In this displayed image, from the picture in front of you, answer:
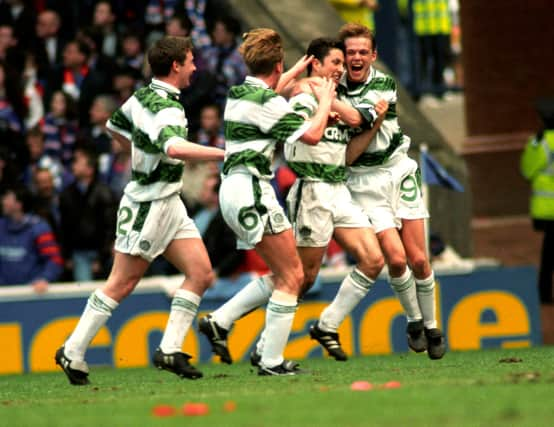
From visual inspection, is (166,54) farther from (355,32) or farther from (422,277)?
(422,277)

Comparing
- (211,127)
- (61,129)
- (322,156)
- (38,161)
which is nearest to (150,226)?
(322,156)

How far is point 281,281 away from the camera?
1155cm

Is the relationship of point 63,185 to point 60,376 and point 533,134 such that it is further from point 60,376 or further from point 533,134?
point 533,134

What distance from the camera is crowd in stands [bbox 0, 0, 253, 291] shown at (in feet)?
54.7

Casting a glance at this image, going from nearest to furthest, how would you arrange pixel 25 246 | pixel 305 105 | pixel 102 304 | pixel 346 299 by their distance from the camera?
1. pixel 102 304
2. pixel 305 105
3. pixel 346 299
4. pixel 25 246

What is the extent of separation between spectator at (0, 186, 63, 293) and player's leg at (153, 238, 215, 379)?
491 centimetres

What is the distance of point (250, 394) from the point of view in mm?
10273

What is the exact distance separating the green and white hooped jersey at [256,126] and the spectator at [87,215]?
527cm

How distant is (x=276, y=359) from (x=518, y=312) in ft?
20.4

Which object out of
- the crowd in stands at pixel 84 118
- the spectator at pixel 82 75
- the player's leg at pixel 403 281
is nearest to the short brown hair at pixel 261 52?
the player's leg at pixel 403 281

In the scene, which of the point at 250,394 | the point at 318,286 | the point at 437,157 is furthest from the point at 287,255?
the point at 437,157

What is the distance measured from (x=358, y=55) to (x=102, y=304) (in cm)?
254

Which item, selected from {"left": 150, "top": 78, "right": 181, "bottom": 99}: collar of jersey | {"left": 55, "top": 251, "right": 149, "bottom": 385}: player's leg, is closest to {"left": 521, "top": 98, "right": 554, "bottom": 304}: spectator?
{"left": 150, "top": 78, "right": 181, "bottom": 99}: collar of jersey

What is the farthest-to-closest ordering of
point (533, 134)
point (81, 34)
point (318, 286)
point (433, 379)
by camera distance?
point (533, 134) < point (81, 34) < point (318, 286) < point (433, 379)
